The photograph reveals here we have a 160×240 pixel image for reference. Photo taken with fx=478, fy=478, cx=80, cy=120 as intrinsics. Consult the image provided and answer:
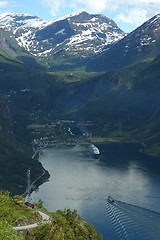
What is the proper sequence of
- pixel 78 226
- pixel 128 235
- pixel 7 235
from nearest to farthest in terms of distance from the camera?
pixel 7 235 < pixel 78 226 < pixel 128 235

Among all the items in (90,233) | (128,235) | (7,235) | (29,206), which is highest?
(7,235)

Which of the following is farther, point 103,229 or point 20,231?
point 103,229

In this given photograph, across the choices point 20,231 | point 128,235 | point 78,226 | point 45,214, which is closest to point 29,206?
point 45,214

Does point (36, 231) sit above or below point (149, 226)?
above

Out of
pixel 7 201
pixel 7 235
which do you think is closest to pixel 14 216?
pixel 7 201

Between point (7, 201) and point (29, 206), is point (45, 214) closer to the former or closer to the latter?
point (29, 206)

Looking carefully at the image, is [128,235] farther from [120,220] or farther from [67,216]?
[67,216]

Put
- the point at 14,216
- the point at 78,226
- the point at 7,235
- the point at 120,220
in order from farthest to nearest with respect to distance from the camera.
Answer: the point at 120,220 → the point at 78,226 → the point at 14,216 → the point at 7,235

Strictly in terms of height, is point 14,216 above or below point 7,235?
below

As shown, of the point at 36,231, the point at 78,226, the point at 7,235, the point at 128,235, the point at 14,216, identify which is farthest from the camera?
the point at 128,235
